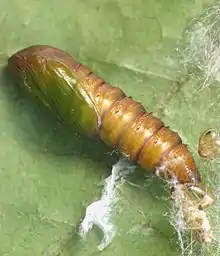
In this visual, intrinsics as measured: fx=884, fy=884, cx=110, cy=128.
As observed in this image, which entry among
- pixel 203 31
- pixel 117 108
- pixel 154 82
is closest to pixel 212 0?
pixel 203 31

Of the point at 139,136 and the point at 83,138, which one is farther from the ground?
the point at 139,136

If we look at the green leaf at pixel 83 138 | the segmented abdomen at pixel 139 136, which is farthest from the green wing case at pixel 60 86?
the green leaf at pixel 83 138

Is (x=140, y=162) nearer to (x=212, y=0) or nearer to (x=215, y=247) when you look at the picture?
(x=215, y=247)

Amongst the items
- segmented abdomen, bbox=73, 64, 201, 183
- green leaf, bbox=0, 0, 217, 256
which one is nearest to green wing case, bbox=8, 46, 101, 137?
segmented abdomen, bbox=73, 64, 201, 183

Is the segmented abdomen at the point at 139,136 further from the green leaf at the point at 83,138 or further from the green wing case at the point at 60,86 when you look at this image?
the green leaf at the point at 83,138

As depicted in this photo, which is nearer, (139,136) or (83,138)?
(139,136)
